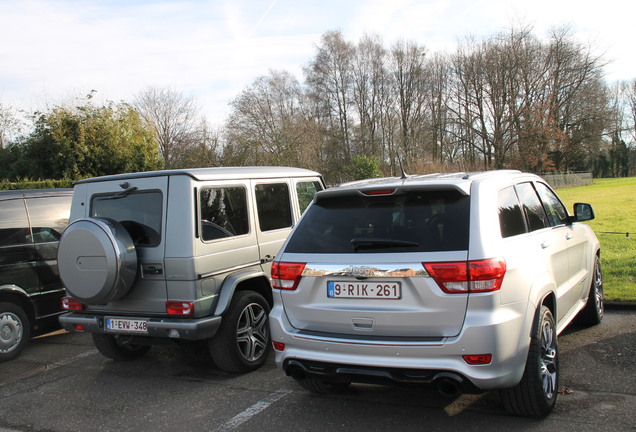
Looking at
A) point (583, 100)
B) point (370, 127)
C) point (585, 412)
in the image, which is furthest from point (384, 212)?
point (583, 100)

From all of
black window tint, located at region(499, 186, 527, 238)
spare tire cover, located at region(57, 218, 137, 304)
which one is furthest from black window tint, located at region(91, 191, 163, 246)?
black window tint, located at region(499, 186, 527, 238)

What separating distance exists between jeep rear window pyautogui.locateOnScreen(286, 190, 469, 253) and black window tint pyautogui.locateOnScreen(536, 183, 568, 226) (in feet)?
5.85

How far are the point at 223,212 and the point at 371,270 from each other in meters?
2.33

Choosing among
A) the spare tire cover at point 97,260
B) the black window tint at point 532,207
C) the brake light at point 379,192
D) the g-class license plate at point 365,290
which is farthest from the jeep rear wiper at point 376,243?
the spare tire cover at point 97,260

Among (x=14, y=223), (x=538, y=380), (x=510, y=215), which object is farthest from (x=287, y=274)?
(x=14, y=223)

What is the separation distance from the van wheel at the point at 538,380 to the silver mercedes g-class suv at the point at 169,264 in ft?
8.48

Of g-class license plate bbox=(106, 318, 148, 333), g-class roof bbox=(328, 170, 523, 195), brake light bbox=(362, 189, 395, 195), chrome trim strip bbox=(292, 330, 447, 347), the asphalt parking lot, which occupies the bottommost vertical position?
the asphalt parking lot

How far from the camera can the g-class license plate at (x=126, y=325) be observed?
15.7 ft

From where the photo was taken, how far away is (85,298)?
475 cm

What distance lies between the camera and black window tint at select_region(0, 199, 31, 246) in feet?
20.2

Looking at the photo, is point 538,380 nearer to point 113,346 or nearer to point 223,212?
point 223,212

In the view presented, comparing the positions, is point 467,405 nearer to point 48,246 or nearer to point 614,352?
point 614,352

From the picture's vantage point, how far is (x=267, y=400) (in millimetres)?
4305

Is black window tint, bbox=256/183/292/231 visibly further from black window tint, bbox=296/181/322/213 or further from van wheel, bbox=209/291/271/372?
van wheel, bbox=209/291/271/372
